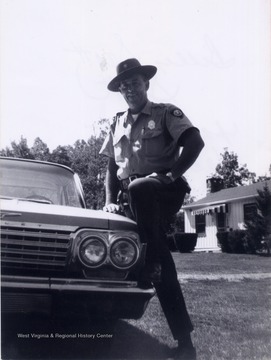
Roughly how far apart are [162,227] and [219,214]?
1877cm

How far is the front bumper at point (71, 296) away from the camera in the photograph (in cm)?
199

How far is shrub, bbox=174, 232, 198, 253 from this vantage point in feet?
66.2

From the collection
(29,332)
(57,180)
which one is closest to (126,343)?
Result: (29,332)

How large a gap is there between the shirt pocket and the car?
2.05ft

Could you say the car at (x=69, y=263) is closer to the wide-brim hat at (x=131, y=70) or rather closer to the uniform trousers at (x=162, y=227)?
the uniform trousers at (x=162, y=227)

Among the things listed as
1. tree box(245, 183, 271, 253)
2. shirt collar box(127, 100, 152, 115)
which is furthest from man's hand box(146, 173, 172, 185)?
tree box(245, 183, 271, 253)

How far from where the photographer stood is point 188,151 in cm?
250

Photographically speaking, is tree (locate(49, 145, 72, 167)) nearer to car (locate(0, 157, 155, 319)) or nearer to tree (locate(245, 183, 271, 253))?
tree (locate(245, 183, 271, 253))

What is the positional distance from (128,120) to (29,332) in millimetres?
1487

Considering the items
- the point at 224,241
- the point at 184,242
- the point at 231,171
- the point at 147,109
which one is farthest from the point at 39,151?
the point at 231,171

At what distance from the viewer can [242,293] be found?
546cm

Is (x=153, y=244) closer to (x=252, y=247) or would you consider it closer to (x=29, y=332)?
(x=29, y=332)

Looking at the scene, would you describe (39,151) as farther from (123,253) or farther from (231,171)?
(231,171)

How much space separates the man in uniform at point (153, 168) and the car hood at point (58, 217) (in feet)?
0.49
